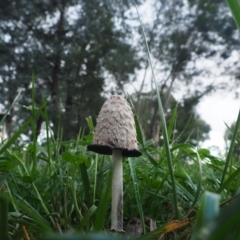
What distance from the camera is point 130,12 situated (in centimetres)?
1408

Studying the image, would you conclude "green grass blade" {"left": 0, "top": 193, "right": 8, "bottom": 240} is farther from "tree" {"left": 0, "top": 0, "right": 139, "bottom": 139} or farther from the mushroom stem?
"tree" {"left": 0, "top": 0, "right": 139, "bottom": 139}

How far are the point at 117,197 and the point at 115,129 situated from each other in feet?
0.58

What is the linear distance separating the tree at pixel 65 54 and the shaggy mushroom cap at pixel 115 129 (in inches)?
328

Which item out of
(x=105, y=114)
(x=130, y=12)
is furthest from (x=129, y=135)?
(x=130, y=12)

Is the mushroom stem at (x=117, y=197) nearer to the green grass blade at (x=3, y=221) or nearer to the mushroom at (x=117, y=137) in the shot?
the mushroom at (x=117, y=137)

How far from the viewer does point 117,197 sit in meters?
0.95

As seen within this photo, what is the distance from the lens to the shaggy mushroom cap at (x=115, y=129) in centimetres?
96

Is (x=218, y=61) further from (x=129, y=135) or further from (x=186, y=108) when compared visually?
(x=129, y=135)

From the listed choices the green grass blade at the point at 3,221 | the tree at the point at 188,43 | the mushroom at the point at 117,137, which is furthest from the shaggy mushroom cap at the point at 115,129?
the tree at the point at 188,43

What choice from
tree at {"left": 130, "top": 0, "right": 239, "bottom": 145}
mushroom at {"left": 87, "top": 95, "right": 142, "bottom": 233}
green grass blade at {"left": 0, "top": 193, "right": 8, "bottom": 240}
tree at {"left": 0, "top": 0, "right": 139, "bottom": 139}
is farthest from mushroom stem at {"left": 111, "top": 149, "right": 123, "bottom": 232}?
tree at {"left": 130, "top": 0, "right": 239, "bottom": 145}

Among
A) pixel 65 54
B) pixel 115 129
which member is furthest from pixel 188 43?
pixel 115 129

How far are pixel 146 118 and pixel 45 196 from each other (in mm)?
16612

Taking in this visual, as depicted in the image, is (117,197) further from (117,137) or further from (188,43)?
(188,43)

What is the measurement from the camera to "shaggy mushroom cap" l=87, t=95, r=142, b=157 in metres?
0.96
